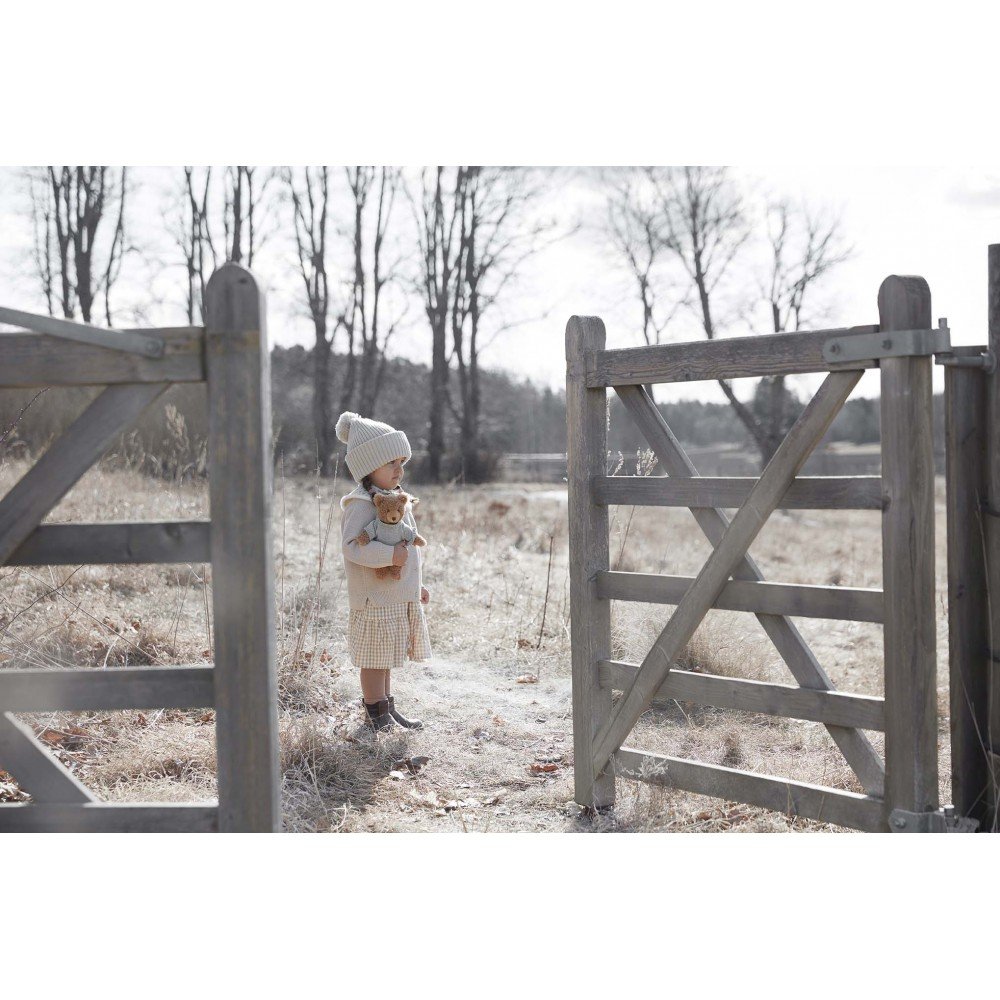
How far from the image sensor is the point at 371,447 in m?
4.89

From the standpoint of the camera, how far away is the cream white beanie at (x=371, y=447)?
4.89 meters

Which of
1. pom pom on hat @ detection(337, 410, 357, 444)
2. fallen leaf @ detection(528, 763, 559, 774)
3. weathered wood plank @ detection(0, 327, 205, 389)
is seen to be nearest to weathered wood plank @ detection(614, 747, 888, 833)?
fallen leaf @ detection(528, 763, 559, 774)

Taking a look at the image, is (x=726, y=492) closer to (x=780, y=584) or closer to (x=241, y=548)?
(x=780, y=584)

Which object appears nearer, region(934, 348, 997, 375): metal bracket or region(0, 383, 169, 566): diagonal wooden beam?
region(0, 383, 169, 566): diagonal wooden beam

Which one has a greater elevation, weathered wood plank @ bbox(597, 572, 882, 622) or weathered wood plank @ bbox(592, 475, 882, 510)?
weathered wood plank @ bbox(592, 475, 882, 510)

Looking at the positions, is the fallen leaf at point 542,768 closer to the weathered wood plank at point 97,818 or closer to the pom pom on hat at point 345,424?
the pom pom on hat at point 345,424

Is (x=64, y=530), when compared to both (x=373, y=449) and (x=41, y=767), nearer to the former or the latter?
(x=41, y=767)

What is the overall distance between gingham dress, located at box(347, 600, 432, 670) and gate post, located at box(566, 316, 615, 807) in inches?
44.9

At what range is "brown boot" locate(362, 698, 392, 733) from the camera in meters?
5.18

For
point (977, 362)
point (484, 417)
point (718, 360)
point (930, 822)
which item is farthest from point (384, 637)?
point (484, 417)

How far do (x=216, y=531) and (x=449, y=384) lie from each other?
20544 millimetres

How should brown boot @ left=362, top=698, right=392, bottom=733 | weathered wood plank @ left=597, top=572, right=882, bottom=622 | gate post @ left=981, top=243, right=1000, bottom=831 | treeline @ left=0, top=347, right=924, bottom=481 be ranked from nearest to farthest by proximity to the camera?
gate post @ left=981, top=243, right=1000, bottom=831
weathered wood plank @ left=597, top=572, right=882, bottom=622
brown boot @ left=362, top=698, right=392, bottom=733
treeline @ left=0, top=347, right=924, bottom=481

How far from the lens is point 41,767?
2480 mm

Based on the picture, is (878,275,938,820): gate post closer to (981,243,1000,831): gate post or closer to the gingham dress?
(981,243,1000,831): gate post
